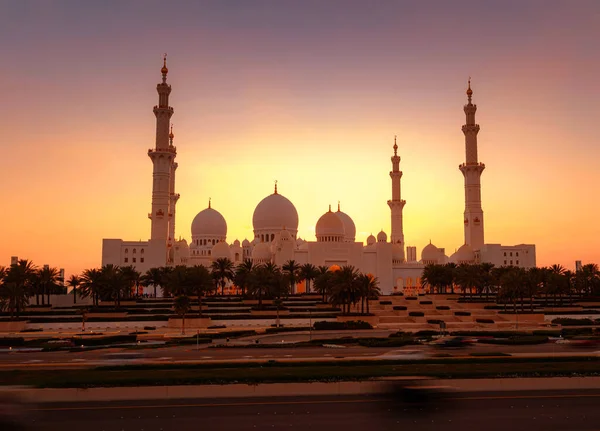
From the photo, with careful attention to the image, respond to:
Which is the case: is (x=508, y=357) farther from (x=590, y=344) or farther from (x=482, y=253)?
(x=482, y=253)

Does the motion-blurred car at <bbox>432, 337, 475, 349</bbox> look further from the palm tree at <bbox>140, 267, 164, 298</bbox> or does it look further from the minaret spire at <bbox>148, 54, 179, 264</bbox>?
the minaret spire at <bbox>148, 54, 179, 264</bbox>

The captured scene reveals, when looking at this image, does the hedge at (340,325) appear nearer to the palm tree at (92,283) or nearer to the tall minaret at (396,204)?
the palm tree at (92,283)

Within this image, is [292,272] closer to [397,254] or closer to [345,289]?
[345,289]

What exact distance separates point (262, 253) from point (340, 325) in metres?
50.1

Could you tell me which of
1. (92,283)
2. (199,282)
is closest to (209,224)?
(92,283)

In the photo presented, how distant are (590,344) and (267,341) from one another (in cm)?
2077

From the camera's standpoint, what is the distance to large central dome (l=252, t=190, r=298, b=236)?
110 meters

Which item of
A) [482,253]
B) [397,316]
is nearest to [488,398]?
[397,316]

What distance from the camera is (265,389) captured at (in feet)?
70.5

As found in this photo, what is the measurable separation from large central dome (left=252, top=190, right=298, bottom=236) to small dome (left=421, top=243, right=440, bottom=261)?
2761cm

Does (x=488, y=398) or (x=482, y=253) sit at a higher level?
(x=482, y=253)

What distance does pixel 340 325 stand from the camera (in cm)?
5075

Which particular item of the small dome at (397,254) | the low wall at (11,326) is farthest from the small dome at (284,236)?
the low wall at (11,326)

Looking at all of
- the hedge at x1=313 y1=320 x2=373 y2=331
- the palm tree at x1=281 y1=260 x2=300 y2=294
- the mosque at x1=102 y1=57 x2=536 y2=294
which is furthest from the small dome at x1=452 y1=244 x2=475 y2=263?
the hedge at x1=313 y1=320 x2=373 y2=331
